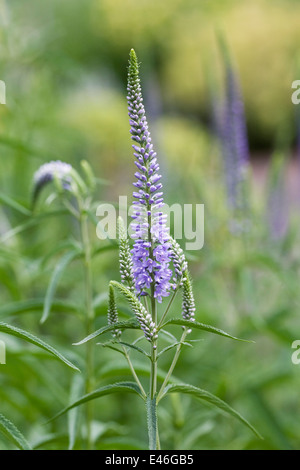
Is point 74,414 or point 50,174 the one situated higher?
point 50,174

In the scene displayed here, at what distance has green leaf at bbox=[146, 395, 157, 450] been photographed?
2.03 ft

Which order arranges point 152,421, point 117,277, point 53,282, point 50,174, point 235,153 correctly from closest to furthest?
point 152,421 → point 53,282 → point 50,174 → point 235,153 → point 117,277

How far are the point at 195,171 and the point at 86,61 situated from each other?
5471 millimetres

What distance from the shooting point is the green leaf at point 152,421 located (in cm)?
62

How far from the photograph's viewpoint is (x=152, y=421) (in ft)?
2.10

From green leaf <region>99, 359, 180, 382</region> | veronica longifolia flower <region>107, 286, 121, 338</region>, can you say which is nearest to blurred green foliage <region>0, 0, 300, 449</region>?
green leaf <region>99, 359, 180, 382</region>

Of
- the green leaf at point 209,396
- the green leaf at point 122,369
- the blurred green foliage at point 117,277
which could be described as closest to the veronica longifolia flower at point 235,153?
the blurred green foliage at point 117,277

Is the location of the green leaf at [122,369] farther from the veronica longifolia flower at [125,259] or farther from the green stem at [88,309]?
the veronica longifolia flower at [125,259]

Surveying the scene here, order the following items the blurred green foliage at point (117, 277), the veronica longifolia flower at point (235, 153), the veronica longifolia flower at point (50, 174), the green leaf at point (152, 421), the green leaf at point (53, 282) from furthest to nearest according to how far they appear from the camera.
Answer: the veronica longifolia flower at point (235, 153)
the blurred green foliage at point (117, 277)
the veronica longifolia flower at point (50, 174)
the green leaf at point (53, 282)
the green leaf at point (152, 421)

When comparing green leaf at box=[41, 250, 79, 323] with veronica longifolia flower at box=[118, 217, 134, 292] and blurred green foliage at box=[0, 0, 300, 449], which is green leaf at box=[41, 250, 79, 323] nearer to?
blurred green foliage at box=[0, 0, 300, 449]

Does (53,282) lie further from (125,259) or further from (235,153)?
(235,153)

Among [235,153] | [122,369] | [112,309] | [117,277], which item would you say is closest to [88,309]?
[122,369]

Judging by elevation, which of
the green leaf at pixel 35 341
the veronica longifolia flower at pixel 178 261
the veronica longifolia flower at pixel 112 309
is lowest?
the green leaf at pixel 35 341

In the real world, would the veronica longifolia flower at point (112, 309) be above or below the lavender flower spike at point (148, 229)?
below
